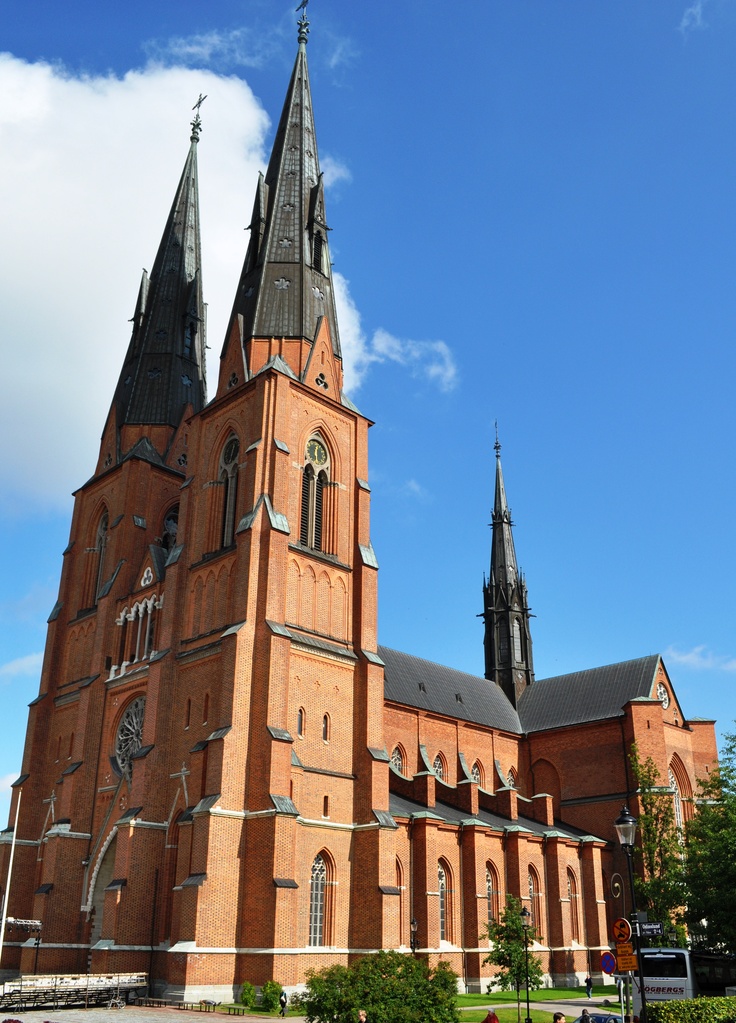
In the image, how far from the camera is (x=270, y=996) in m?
28.8

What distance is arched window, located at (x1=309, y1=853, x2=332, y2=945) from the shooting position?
34.1 meters

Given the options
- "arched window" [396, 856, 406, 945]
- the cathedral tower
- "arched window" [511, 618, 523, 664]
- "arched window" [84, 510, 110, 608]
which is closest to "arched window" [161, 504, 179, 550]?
the cathedral tower

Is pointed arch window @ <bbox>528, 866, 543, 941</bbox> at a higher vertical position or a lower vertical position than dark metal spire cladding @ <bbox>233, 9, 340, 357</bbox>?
lower

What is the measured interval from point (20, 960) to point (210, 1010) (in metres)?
15.0

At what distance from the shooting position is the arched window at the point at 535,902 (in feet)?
151

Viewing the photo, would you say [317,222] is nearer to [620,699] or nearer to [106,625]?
[106,625]

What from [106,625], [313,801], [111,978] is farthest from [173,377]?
[111,978]

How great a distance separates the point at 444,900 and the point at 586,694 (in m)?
20.5

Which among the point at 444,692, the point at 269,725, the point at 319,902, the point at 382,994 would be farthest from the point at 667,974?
the point at 444,692

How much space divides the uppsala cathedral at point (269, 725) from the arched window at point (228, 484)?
0.10 metres

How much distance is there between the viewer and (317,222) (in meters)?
47.5

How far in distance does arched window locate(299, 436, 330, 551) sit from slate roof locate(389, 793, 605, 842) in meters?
12.4

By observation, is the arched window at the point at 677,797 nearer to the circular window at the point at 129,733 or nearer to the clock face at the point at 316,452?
the clock face at the point at 316,452

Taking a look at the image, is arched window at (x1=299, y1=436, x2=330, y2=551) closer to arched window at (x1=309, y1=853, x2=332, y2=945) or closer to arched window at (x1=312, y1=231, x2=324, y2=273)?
arched window at (x1=312, y1=231, x2=324, y2=273)
